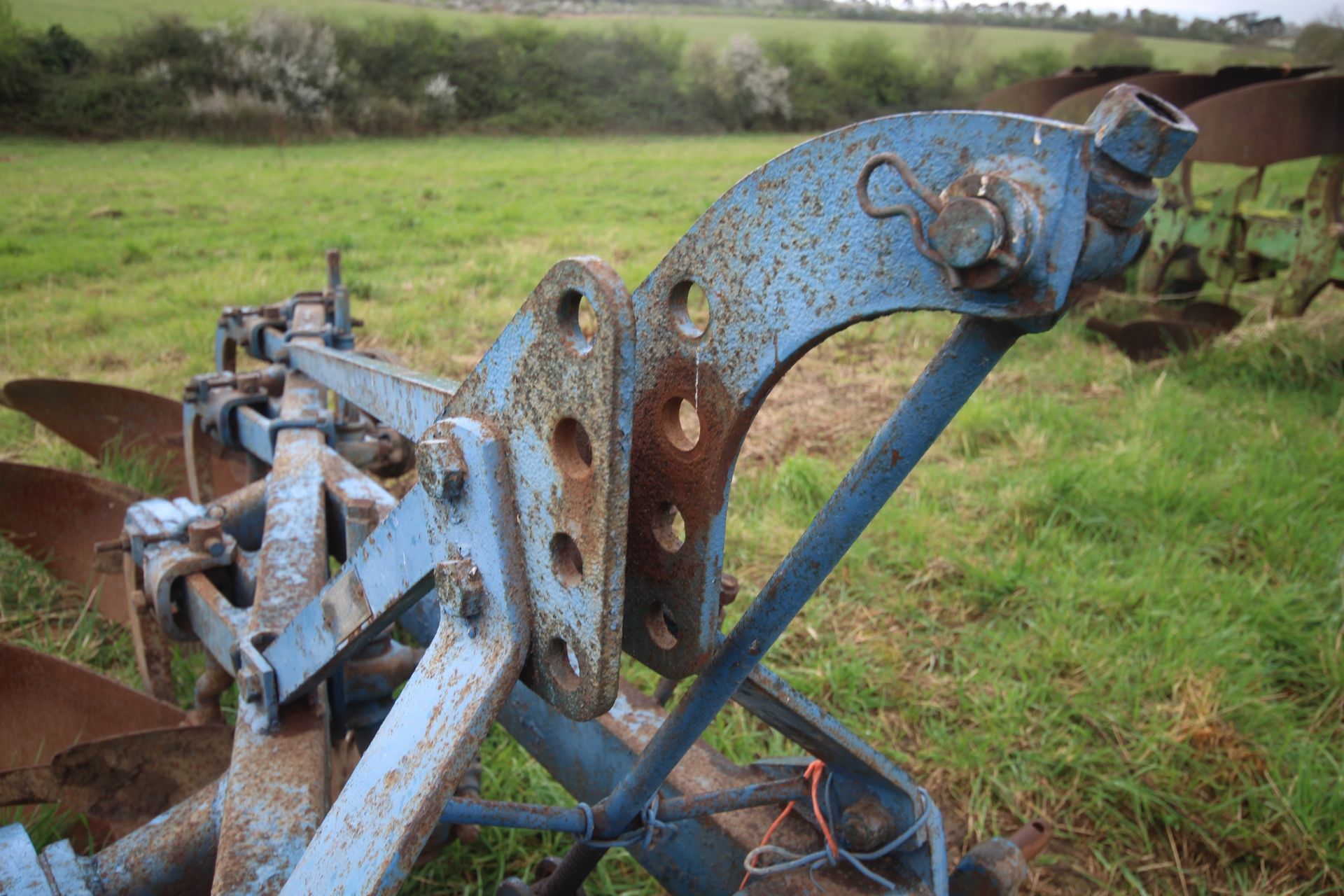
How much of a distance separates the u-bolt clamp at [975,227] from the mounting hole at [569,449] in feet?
1.25

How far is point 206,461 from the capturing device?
3373mm

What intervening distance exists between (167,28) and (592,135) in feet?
36.5

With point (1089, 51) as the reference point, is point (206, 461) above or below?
below

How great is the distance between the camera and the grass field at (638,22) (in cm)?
627

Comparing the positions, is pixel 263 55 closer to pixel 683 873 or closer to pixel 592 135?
pixel 592 135

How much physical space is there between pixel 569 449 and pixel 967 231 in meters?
0.45

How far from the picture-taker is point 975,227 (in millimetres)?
708

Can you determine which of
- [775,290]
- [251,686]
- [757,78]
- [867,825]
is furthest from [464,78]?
Result: [775,290]

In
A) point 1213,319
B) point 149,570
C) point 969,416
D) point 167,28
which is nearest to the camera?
point 149,570

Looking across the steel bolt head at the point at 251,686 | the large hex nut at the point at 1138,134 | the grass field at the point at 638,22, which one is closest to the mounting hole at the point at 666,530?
the large hex nut at the point at 1138,134

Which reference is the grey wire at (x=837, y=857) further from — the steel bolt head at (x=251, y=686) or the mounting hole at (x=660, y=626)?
the steel bolt head at (x=251, y=686)

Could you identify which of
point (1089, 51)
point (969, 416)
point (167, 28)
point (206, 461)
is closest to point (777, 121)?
point (1089, 51)

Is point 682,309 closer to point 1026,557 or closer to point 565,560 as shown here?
point 565,560

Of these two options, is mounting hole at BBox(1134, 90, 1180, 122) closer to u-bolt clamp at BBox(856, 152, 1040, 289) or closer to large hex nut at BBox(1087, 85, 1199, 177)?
large hex nut at BBox(1087, 85, 1199, 177)
